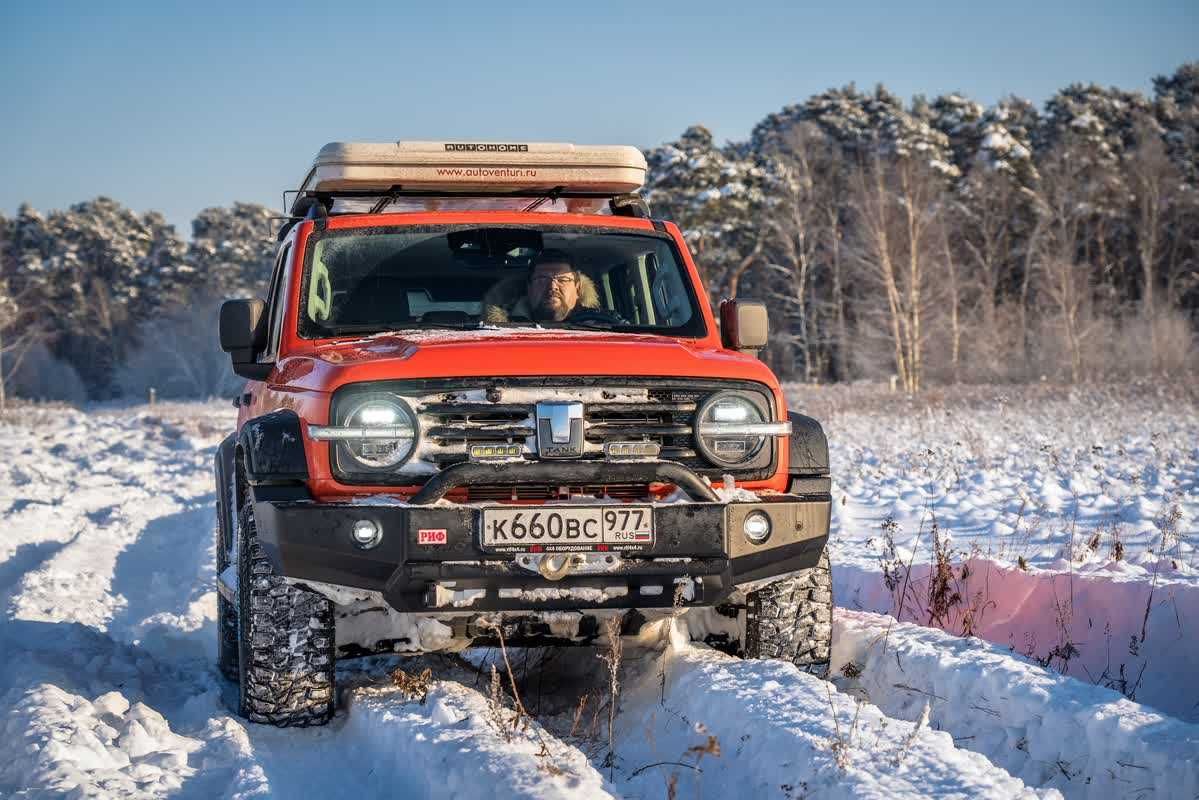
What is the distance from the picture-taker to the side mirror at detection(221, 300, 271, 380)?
529 centimetres

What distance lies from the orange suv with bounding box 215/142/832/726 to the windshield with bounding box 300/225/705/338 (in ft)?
0.15

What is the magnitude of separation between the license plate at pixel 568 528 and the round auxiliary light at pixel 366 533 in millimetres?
373

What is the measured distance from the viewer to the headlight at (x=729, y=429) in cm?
443

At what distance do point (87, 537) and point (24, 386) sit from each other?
63.9 metres

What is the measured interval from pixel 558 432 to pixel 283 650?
1.35 meters

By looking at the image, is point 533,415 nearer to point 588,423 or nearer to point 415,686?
point 588,423

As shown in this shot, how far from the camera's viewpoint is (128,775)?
382cm

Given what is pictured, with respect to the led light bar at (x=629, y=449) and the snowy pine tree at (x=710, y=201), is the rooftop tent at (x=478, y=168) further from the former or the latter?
the snowy pine tree at (x=710, y=201)

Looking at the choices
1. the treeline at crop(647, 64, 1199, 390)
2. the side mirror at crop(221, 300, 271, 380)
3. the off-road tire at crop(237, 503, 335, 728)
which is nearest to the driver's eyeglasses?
the side mirror at crop(221, 300, 271, 380)

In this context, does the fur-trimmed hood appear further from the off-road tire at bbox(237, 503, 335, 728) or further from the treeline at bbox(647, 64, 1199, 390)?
the treeline at bbox(647, 64, 1199, 390)

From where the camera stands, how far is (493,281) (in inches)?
226

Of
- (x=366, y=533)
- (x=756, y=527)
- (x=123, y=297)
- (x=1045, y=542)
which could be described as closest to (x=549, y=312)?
(x=756, y=527)

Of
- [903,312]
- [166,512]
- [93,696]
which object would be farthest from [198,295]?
[93,696]

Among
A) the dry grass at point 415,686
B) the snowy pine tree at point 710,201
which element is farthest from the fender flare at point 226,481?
the snowy pine tree at point 710,201
